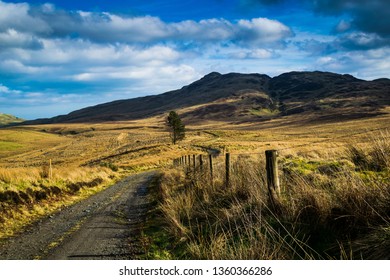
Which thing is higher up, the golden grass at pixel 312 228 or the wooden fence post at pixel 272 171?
the wooden fence post at pixel 272 171

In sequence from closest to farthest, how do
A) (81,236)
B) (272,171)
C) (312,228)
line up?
(312,228), (272,171), (81,236)

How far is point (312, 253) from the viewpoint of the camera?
17.8 feet

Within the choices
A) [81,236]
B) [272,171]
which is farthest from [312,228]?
[81,236]

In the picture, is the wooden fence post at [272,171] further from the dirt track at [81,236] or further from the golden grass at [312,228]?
the dirt track at [81,236]

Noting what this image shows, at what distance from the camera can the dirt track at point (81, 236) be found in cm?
797

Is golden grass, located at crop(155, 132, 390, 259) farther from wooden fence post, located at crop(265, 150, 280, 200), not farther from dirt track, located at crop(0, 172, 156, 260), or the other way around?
dirt track, located at crop(0, 172, 156, 260)

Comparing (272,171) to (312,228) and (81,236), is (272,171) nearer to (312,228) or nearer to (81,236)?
(312,228)

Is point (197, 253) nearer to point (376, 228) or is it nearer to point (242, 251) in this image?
point (242, 251)

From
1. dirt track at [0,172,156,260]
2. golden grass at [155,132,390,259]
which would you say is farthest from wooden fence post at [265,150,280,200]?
dirt track at [0,172,156,260]

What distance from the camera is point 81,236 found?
9.66 m

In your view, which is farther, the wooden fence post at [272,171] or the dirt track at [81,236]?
the dirt track at [81,236]

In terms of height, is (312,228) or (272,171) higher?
(272,171)

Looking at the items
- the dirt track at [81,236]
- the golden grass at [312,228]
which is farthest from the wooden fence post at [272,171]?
the dirt track at [81,236]

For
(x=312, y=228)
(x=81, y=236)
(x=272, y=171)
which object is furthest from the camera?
(x=81, y=236)
